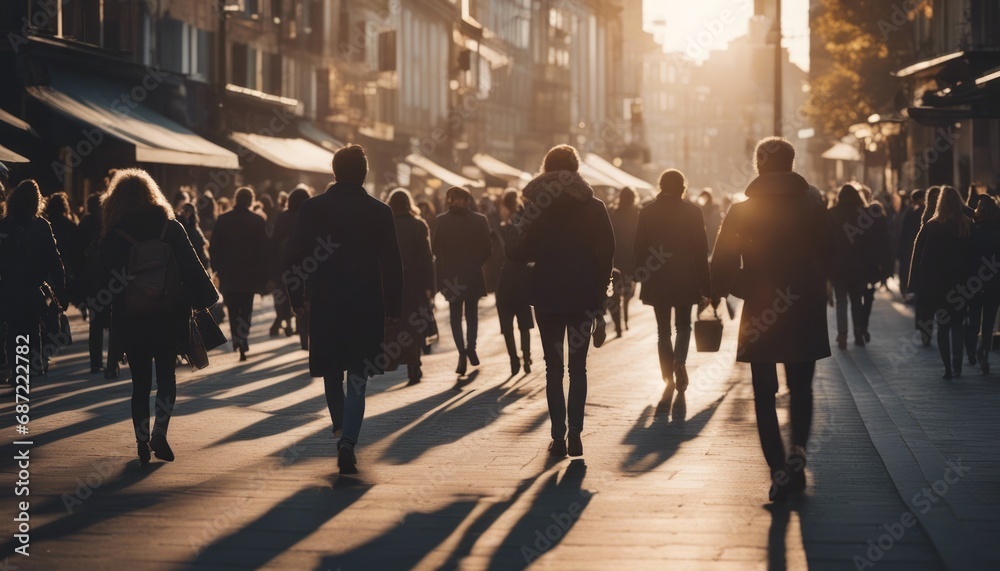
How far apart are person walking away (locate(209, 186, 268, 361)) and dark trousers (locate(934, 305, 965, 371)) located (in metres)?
7.06

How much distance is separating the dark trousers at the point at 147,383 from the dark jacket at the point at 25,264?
3.60 metres

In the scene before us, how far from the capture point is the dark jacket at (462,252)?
15688 mm

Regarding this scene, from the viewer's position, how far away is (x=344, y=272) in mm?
9203

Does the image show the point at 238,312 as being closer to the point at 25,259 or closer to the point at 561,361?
the point at 25,259

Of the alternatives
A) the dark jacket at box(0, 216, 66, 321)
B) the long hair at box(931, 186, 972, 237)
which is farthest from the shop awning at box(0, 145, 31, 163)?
the long hair at box(931, 186, 972, 237)

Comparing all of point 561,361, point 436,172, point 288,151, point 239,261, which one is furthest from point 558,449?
point 436,172

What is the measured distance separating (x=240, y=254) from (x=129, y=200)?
8073 mm

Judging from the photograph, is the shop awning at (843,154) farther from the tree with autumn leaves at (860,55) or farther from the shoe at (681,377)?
the shoe at (681,377)

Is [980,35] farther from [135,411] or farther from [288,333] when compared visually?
[135,411]

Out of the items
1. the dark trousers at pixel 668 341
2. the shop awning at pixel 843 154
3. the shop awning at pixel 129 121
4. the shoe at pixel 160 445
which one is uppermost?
the shop awning at pixel 843 154

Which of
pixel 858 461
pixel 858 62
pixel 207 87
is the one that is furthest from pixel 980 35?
pixel 858 461

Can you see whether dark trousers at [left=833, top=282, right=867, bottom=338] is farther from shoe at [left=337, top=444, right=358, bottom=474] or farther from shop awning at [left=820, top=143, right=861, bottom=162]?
shop awning at [left=820, top=143, right=861, bottom=162]

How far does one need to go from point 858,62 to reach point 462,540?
3877 cm

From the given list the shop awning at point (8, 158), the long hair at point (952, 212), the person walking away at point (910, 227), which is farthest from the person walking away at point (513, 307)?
the shop awning at point (8, 158)
